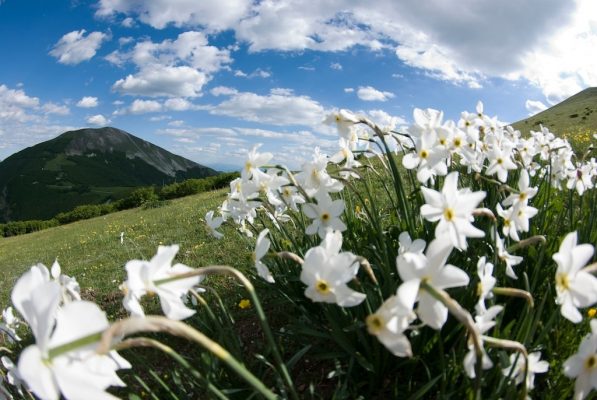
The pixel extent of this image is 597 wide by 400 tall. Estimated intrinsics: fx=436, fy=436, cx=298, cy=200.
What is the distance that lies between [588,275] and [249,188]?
165 cm

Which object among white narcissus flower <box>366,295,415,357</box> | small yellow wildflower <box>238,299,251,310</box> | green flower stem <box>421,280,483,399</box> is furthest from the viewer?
small yellow wildflower <box>238,299,251,310</box>

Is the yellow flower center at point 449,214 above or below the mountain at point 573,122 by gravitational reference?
below

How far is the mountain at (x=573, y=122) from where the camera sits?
12.7m

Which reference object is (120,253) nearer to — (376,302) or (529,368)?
(376,302)

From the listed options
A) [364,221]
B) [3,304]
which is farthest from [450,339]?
[3,304]

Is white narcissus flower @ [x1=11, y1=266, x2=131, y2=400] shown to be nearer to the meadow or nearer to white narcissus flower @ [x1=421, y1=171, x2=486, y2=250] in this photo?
the meadow

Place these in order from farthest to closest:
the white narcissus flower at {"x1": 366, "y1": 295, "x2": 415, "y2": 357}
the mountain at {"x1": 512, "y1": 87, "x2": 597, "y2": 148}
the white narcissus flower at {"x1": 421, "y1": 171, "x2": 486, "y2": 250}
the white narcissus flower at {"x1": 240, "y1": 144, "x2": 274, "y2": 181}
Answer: the mountain at {"x1": 512, "y1": 87, "x2": 597, "y2": 148} < the white narcissus flower at {"x1": 240, "y1": 144, "x2": 274, "y2": 181} < the white narcissus flower at {"x1": 421, "y1": 171, "x2": 486, "y2": 250} < the white narcissus flower at {"x1": 366, "y1": 295, "x2": 415, "y2": 357}

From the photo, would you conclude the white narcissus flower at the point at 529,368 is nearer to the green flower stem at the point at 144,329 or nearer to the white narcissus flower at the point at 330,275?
the white narcissus flower at the point at 330,275

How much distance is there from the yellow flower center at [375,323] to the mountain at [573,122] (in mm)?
10897

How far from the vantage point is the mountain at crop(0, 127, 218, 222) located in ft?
446

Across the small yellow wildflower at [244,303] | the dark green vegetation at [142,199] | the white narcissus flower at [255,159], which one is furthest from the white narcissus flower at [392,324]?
the dark green vegetation at [142,199]

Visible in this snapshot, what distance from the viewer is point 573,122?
61.6 feet

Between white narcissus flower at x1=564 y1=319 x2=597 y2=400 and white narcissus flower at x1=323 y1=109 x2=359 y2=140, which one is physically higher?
white narcissus flower at x1=323 y1=109 x2=359 y2=140

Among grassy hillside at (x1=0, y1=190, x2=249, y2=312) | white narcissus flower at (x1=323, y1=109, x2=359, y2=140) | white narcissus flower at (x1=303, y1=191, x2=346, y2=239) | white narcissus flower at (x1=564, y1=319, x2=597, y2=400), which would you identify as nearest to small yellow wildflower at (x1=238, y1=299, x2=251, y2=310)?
grassy hillside at (x1=0, y1=190, x2=249, y2=312)
